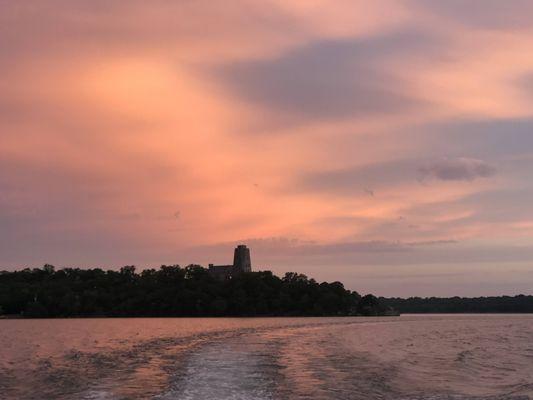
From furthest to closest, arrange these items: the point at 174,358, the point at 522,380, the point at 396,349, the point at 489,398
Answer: the point at 396,349
the point at 174,358
the point at 522,380
the point at 489,398

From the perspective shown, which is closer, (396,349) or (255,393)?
(255,393)

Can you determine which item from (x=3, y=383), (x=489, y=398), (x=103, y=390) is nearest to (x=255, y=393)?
(x=103, y=390)

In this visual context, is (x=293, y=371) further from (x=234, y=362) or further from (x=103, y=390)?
(x=103, y=390)

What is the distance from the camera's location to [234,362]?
124 ft

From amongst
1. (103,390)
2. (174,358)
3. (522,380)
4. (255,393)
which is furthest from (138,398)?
(522,380)

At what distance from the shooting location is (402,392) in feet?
87.8

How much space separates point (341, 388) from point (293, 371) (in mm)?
6605

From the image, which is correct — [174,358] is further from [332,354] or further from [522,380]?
[522,380]

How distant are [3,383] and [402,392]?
→ 59.0 ft

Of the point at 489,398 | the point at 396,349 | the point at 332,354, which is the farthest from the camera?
the point at 396,349

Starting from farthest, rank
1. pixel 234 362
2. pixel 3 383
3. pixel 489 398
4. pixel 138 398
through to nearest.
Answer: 1. pixel 234 362
2. pixel 3 383
3. pixel 489 398
4. pixel 138 398

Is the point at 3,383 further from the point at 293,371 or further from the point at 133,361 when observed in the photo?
the point at 293,371

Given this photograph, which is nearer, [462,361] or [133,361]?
[133,361]

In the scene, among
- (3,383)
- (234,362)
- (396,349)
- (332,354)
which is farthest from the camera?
(396,349)
